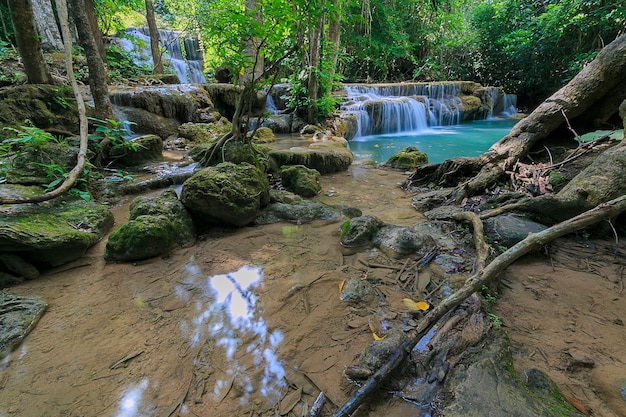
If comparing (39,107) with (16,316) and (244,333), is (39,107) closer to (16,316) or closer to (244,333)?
(16,316)

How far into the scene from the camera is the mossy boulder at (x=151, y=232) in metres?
3.29

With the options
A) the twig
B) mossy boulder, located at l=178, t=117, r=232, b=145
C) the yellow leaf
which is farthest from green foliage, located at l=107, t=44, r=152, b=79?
the twig

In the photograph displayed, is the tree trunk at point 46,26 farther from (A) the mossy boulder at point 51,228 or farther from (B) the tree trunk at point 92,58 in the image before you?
(A) the mossy boulder at point 51,228

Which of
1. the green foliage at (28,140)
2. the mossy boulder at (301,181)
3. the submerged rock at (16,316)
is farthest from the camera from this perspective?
the mossy boulder at (301,181)

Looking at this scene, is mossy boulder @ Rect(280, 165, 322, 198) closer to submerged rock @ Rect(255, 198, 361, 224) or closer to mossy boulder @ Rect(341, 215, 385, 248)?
submerged rock @ Rect(255, 198, 361, 224)

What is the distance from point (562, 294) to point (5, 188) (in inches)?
239

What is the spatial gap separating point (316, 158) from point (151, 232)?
4.66m

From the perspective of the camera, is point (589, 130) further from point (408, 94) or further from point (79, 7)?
point (408, 94)

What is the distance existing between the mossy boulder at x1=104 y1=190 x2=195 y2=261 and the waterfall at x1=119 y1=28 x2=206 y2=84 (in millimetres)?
16198

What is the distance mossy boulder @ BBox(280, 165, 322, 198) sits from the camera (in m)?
5.70

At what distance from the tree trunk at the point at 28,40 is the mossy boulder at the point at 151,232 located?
5000mm

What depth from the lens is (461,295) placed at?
2.01m

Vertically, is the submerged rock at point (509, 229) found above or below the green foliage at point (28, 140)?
below

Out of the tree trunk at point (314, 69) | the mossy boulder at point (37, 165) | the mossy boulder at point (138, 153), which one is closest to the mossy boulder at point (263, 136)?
the tree trunk at point (314, 69)
